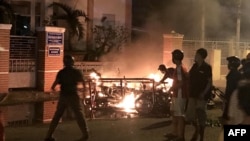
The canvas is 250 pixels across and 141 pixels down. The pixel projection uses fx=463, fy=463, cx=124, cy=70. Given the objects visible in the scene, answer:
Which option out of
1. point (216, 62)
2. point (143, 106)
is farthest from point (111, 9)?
point (143, 106)

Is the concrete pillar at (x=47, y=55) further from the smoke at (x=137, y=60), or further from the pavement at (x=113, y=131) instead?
the pavement at (x=113, y=131)

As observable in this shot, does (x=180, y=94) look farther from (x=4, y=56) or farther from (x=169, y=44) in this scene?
(x=169, y=44)

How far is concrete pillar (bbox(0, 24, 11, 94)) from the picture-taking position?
589 inches

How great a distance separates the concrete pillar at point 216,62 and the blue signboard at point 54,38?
9.72 m

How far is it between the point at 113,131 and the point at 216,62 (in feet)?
45.8

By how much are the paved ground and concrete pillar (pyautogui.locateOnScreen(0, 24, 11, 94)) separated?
4290 millimetres

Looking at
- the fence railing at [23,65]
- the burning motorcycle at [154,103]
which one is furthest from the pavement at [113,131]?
the fence railing at [23,65]

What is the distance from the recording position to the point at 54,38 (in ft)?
53.2

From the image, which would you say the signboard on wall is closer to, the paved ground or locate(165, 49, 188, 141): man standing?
the paved ground

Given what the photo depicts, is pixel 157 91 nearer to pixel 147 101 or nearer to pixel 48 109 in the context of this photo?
pixel 147 101

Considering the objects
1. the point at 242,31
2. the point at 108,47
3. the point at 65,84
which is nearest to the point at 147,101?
the point at 65,84

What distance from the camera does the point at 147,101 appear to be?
13188mm

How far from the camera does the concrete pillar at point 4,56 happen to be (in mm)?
14953

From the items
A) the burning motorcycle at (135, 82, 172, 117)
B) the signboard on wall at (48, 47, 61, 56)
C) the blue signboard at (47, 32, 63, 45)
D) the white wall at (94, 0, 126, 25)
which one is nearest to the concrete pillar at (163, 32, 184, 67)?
the white wall at (94, 0, 126, 25)
